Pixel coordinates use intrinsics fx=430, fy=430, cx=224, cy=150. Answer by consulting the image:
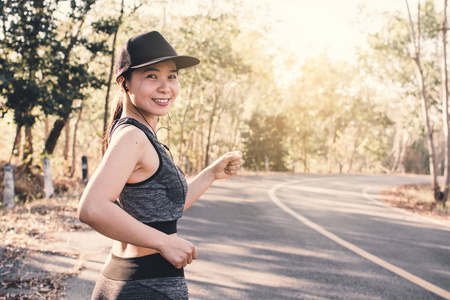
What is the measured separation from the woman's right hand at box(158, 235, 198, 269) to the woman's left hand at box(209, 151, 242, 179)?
856mm

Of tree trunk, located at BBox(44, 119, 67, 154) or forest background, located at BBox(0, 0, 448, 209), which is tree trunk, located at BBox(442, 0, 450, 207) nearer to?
forest background, located at BBox(0, 0, 448, 209)

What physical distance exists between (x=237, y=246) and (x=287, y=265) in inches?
44.9

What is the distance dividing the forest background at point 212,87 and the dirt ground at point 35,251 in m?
2.19

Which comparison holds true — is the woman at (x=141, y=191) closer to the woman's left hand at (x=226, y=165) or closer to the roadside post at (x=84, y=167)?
the woman's left hand at (x=226, y=165)

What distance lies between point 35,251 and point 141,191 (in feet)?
15.5

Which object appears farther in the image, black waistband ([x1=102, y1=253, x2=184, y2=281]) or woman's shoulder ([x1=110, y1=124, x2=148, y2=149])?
black waistband ([x1=102, y1=253, x2=184, y2=281])

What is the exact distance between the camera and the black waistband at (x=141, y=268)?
180 cm

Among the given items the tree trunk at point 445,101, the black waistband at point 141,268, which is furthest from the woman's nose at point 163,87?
the tree trunk at point 445,101

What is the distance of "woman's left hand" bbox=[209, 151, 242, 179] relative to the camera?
99.0 inches

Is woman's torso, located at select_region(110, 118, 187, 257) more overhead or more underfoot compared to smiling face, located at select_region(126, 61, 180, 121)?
more underfoot

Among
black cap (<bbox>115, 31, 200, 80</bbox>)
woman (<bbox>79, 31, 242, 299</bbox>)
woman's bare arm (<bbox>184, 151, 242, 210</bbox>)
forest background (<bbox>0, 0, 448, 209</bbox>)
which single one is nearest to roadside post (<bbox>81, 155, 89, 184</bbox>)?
forest background (<bbox>0, 0, 448, 209</bbox>)

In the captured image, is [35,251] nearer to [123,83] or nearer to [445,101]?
[123,83]

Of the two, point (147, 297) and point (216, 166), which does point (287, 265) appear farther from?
point (147, 297)

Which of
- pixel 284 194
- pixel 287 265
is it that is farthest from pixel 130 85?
pixel 284 194
